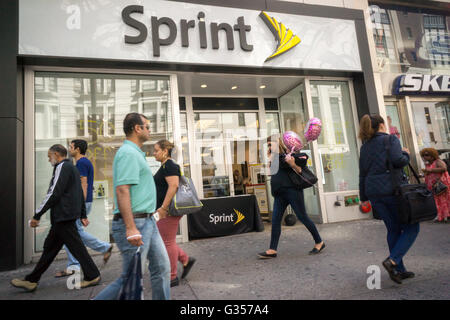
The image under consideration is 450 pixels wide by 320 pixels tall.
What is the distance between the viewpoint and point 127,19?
594 cm

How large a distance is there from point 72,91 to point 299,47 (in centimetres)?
516

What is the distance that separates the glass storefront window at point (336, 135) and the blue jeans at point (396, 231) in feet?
14.2

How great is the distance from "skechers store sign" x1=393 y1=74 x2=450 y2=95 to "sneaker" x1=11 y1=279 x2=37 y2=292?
9.25 meters

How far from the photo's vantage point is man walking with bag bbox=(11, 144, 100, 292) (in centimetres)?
360

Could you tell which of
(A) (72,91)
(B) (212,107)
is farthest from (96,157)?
(B) (212,107)

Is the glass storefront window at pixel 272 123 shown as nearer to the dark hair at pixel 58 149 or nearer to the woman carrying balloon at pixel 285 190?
the woman carrying balloon at pixel 285 190

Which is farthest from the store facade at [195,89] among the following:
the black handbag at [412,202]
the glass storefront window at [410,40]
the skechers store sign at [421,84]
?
the black handbag at [412,202]

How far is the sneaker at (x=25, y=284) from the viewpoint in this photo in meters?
3.57

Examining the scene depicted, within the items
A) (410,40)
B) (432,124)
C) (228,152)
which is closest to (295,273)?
(228,152)

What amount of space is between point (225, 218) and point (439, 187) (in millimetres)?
4868

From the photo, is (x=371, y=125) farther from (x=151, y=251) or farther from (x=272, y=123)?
(x=272, y=123)

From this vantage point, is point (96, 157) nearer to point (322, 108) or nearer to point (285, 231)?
point (285, 231)

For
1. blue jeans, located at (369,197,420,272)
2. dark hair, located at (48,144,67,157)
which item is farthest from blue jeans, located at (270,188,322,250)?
dark hair, located at (48,144,67,157)

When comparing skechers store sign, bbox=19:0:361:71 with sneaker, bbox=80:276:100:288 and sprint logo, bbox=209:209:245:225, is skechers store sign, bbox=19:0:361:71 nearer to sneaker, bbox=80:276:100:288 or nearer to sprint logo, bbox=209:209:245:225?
sprint logo, bbox=209:209:245:225
